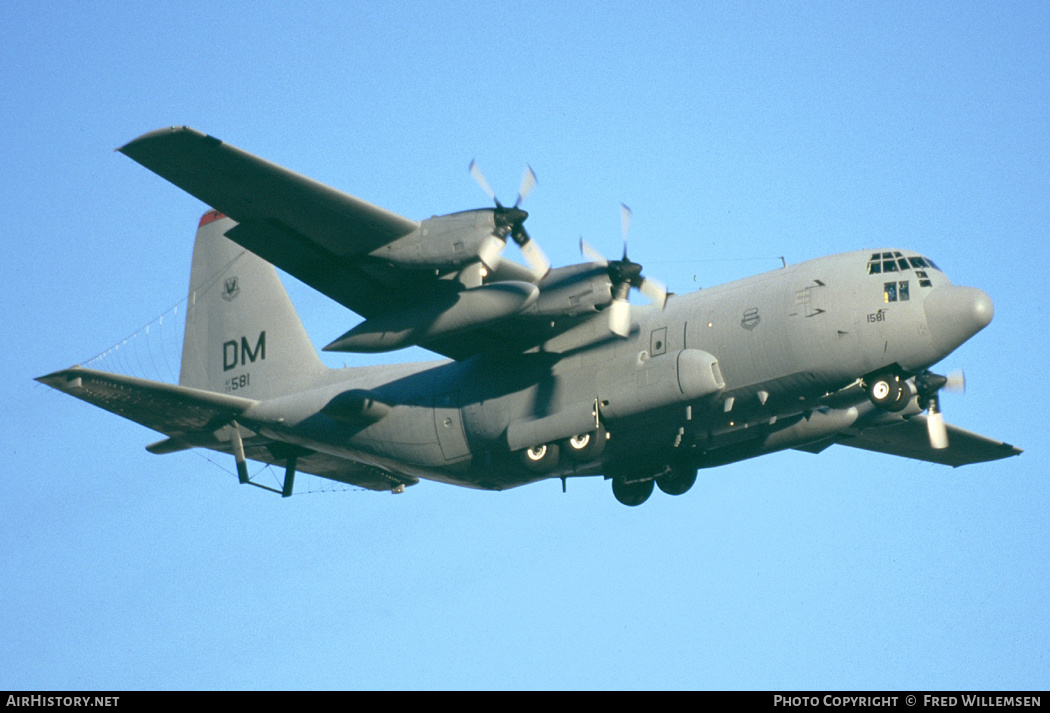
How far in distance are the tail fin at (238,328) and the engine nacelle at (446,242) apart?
24.0 ft

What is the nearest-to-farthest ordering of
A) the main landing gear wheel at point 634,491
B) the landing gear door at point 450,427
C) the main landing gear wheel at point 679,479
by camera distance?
the landing gear door at point 450,427 → the main landing gear wheel at point 679,479 → the main landing gear wheel at point 634,491

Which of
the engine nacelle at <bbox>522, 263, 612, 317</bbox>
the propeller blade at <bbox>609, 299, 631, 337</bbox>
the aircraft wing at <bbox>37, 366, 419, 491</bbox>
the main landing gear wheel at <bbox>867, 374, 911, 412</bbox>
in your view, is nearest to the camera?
the main landing gear wheel at <bbox>867, 374, 911, 412</bbox>

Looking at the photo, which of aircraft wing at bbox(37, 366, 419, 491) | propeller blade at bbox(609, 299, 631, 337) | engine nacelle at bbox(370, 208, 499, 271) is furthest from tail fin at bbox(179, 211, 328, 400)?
propeller blade at bbox(609, 299, 631, 337)

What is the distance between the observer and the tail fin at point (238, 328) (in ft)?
85.9

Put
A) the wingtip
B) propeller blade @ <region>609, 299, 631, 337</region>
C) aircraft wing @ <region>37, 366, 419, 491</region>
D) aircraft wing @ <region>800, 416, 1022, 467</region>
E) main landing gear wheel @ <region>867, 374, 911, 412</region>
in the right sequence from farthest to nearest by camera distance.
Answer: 1. aircraft wing @ <region>800, 416, 1022, 467</region>
2. aircraft wing @ <region>37, 366, 419, 491</region>
3. propeller blade @ <region>609, 299, 631, 337</region>
4. main landing gear wheel @ <region>867, 374, 911, 412</region>
5. the wingtip

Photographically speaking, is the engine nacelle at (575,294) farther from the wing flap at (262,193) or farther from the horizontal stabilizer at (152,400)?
the horizontal stabilizer at (152,400)

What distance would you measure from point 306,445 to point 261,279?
4.81 meters

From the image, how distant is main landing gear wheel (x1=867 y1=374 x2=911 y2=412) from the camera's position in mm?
19797

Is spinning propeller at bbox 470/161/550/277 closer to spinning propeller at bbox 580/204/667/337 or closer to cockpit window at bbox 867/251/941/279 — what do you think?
spinning propeller at bbox 580/204/667/337

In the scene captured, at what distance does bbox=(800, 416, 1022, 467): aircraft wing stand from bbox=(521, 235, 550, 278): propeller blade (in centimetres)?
824

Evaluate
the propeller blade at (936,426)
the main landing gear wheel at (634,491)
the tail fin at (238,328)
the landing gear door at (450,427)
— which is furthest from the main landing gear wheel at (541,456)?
the propeller blade at (936,426)

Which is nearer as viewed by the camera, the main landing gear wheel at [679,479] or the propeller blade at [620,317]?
the propeller blade at [620,317]
